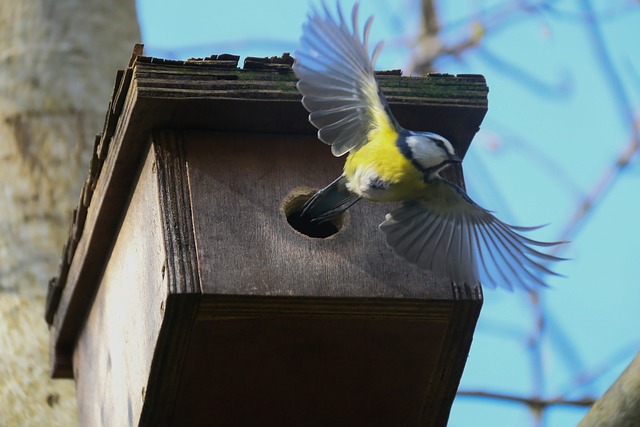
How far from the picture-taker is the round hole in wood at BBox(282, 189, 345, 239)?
229cm

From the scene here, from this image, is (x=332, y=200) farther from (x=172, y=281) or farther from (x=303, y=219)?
(x=172, y=281)

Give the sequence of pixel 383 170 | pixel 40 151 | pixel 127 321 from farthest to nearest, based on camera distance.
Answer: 1. pixel 40 151
2. pixel 127 321
3. pixel 383 170

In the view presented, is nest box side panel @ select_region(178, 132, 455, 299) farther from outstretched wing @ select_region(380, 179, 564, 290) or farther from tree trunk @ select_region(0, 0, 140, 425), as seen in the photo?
tree trunk @ select_region(0, 0, 140, 425)

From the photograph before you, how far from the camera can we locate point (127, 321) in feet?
7.95

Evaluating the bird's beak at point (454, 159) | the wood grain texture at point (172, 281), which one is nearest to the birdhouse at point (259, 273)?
the wood grain texture at point (172, 281)

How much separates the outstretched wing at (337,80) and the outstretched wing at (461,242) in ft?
0.62

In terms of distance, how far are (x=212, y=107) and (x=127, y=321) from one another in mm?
521

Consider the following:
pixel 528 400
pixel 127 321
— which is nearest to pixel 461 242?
pixel 127 321

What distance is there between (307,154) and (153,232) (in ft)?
1.21

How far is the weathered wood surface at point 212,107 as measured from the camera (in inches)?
87.4

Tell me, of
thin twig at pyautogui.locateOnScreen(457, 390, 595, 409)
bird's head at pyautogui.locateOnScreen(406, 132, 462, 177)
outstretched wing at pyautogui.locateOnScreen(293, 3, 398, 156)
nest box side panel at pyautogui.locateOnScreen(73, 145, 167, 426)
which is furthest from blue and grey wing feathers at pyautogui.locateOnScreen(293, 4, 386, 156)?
thin twig at pyautogui.locateOnScreen(457, 390, 595, 409)

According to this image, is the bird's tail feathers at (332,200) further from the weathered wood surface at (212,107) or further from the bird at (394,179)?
the weathered wood surface at (212,107)

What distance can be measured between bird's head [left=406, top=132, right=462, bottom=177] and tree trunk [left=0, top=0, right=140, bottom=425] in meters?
1.17

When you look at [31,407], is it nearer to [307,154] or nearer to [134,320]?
[134,320]
